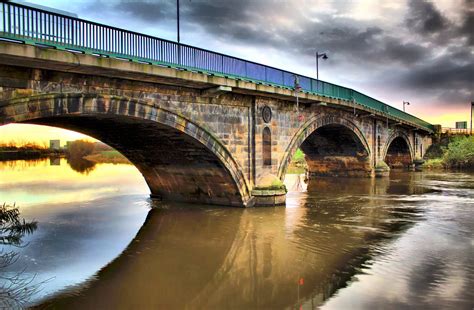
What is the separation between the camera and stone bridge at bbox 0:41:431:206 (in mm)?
9953

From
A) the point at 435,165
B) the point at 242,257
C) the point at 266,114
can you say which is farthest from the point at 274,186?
the point at 435,165

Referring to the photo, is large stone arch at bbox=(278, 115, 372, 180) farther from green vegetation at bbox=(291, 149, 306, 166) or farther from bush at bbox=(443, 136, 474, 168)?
green vegetation at bbox=(291, 149, 306, 166)

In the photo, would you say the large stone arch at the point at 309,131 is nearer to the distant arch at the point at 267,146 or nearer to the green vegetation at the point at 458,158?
the distant arch at the point at 267,146

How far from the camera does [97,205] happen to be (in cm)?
1961

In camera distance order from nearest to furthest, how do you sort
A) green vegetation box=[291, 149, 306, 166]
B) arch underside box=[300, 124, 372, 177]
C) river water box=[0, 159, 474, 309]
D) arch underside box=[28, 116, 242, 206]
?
river water box=[0, 159, 474, 309], arch underside box=[28, 116, 242, 206], arch underside box=[300, 124, 372, 177], green vegetation box=[291, 149, 306, 166]

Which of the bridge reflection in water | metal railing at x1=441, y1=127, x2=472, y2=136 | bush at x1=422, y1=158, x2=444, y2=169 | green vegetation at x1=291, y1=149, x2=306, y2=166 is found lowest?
the bridge reflection in water

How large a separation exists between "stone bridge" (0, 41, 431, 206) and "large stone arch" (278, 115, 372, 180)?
10 cm

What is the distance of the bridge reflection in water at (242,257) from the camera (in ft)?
26.4

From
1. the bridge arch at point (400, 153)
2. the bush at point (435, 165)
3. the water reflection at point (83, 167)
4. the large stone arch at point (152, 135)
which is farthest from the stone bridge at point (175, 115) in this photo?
the water reflection at point (83, 167)

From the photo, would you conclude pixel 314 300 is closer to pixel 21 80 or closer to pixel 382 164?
pixel 21 80

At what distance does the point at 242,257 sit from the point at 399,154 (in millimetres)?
41247

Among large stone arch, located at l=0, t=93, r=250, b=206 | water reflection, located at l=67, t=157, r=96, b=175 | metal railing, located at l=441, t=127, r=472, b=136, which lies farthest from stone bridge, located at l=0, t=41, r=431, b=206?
metal railing, located at l=441, t=127, r=472, b=136

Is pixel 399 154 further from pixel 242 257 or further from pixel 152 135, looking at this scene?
pixel 242 257

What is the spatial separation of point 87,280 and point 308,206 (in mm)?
12147
